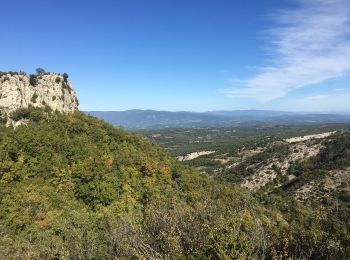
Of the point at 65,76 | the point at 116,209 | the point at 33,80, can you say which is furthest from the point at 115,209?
the point at 65,76

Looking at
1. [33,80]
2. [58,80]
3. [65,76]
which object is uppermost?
[65,76]

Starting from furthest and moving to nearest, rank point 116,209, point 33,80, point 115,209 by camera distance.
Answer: point 33,80 < point 116,209 < point 115,209

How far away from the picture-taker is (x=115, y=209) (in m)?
56.8

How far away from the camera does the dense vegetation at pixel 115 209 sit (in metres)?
28.9

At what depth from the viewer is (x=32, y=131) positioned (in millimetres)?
76375

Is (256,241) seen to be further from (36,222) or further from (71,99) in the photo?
(71,99)

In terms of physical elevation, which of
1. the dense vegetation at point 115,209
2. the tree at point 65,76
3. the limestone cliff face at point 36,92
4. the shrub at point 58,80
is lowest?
the dense vegetation at point 115,209

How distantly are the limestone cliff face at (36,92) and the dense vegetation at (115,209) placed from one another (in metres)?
3.65

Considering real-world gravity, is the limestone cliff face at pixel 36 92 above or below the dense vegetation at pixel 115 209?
above

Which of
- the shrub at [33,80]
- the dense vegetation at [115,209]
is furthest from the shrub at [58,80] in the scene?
the dense vegetation at [115,209]

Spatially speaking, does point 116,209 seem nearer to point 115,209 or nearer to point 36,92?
point 115,209

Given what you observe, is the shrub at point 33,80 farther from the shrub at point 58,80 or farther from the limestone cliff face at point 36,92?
the shrub at point 58,80

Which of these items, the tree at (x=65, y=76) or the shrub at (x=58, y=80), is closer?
the shrub at (x=58, y=80)

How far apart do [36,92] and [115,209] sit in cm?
5125
